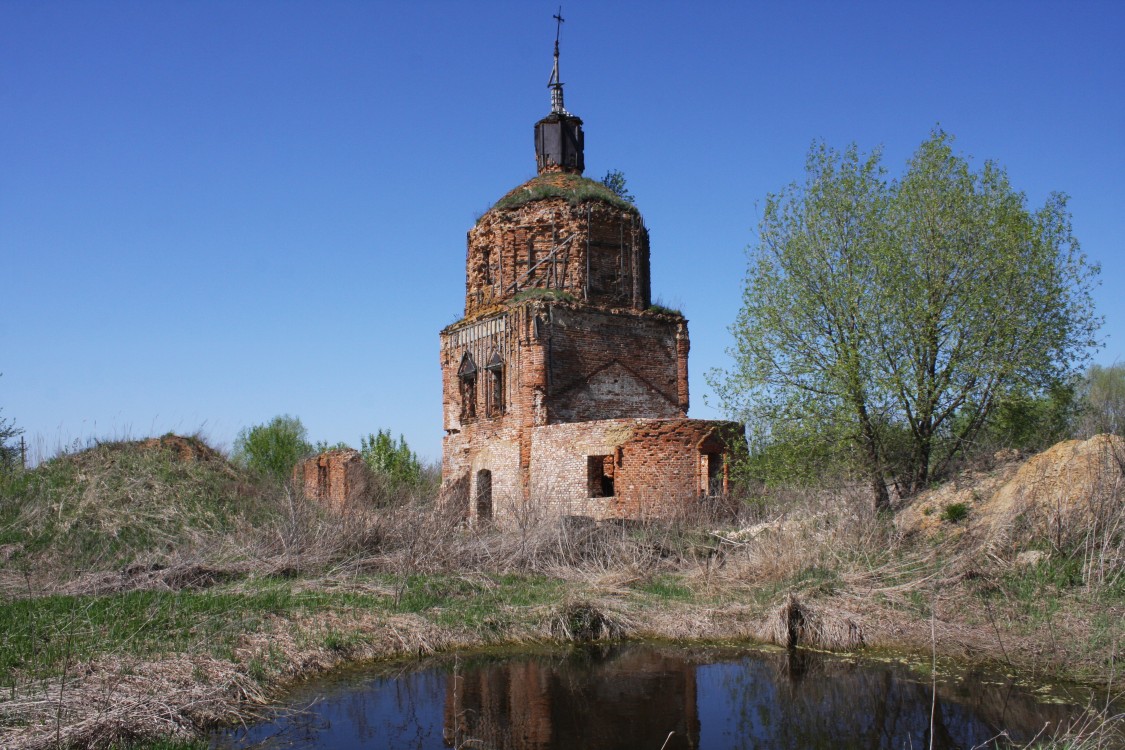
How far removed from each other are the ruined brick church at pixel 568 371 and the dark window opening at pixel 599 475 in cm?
3

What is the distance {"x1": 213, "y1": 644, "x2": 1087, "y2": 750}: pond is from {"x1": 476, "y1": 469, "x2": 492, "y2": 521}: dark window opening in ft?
37.8

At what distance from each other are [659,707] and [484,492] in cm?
1371

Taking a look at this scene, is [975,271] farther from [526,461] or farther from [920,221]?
[526,461]

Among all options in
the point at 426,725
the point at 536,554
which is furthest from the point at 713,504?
the point at 426,725

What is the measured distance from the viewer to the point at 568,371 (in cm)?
2092

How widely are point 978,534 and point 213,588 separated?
32.8 feet

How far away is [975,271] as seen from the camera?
44.9 feet

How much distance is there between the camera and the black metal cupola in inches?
997

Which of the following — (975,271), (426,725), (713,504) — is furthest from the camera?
(713,504)

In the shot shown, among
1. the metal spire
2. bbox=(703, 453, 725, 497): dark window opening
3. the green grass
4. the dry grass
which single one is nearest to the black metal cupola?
the metal spire

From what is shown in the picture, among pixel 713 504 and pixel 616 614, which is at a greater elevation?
pixel 713 504

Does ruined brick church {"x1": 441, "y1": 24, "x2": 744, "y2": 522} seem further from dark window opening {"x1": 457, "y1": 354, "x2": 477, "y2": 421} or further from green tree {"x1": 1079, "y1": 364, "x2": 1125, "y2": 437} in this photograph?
green tree {"x1": 1079, "y1": 364, "x2": 1125, "y2": 437}

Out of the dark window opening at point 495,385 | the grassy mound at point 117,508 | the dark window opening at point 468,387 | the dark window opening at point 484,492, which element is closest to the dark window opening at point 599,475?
the dark window opening at point 495,385

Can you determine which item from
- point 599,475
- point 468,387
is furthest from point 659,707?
point 468,387
